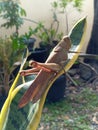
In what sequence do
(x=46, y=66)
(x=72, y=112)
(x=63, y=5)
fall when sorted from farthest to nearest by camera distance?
1. (x=63, y=5)
2. (x=72, y=112)
3. (x=46, y=66)

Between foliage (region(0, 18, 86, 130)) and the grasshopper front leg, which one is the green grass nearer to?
foliage (region(0, 18, 86, 130))

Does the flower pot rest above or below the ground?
above

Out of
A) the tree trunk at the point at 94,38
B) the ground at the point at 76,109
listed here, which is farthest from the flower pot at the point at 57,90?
the tree trunk at the point at 94,38

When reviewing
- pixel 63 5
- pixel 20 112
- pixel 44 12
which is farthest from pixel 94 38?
pixel 20 112

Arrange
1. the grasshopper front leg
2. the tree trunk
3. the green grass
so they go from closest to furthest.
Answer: the grasshopper front leg
the green grass
the tree trunk

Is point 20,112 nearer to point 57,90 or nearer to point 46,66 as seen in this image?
point 46,66

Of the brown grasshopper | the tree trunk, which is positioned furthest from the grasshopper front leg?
the tree trunk

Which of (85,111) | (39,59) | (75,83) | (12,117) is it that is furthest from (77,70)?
(12,117)
